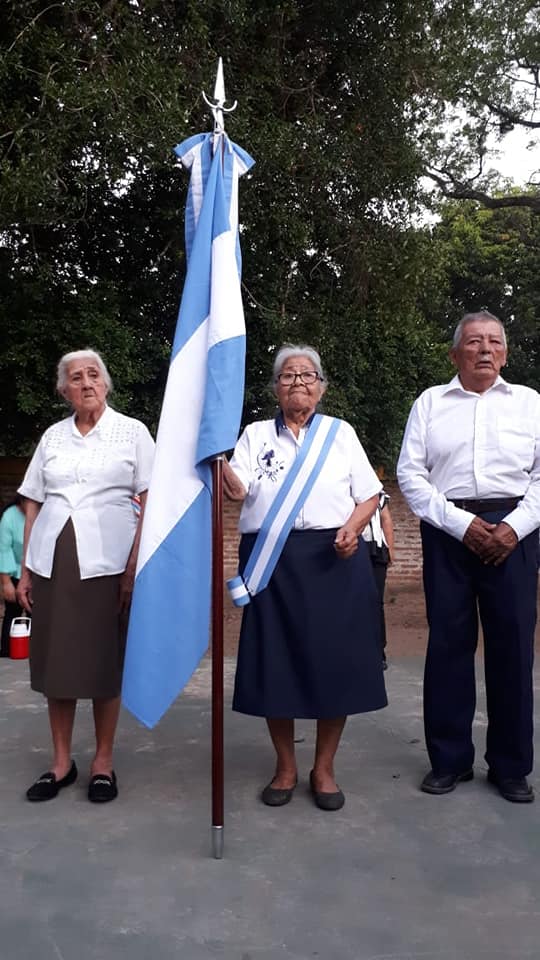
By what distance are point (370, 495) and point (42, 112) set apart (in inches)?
210

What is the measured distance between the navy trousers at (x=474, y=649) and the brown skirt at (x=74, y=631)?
1319 millimetres

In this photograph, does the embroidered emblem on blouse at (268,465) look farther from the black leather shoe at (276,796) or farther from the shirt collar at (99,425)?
the black leather shoe at (276,796)

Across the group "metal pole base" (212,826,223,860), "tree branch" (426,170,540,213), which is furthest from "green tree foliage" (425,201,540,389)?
"metal pole base" (212,826,223,860)

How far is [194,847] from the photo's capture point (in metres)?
3.04

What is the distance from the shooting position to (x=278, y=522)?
11.0ft

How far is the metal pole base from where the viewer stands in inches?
116

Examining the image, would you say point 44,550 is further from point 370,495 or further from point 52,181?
point 52,181

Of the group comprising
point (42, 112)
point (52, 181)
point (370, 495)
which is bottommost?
point (370, 495)

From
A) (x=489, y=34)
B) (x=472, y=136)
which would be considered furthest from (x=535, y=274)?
(x=489, y=34)

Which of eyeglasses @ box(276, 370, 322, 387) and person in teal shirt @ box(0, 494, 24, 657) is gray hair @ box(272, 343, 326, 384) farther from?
person in teal shirt @ box(0, 494, 24, 657)

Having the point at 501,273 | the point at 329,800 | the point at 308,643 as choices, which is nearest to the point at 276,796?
the point at 329,800

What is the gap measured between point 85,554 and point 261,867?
1.33 metres

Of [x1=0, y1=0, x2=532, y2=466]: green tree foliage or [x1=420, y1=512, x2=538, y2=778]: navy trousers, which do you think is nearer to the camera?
[x1=420, y1=512, x2=538, y2=778]: navy trousers

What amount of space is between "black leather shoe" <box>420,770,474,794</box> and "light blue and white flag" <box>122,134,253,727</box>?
3.94 feet
